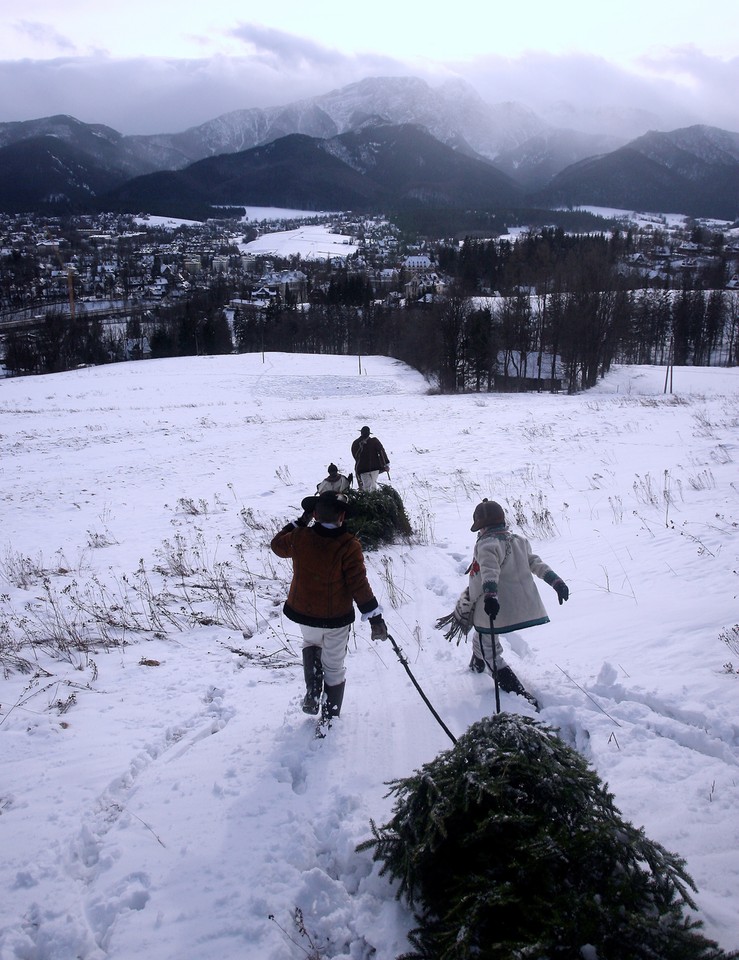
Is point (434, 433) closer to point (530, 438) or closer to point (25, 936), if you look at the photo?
point (530, 438)

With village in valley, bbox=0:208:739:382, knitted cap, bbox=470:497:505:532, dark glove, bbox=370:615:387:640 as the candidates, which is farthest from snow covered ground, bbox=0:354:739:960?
village in valley, bbox=0:208:739:382

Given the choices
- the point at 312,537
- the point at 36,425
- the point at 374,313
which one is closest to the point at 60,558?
the point at 312,537

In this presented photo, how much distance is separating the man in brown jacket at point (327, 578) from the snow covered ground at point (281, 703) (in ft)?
2.74

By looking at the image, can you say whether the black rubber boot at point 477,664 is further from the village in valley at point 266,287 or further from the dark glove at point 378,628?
the village in valley at point 266,287

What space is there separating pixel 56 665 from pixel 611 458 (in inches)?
467

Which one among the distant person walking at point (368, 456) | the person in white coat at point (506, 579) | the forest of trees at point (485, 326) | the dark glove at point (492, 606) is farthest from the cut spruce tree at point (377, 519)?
the forest of trees at point (485, 326)

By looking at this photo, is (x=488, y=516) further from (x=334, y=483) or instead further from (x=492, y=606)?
(x=334, y=483)

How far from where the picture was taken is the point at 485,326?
43.0 meters

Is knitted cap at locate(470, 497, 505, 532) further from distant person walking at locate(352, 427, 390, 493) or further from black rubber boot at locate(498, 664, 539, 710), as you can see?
distant person walking at locate(352, 427, 390, 493)

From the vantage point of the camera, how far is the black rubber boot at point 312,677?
4.25 m

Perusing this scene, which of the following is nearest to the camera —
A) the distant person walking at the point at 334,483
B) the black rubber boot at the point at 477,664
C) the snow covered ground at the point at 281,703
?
the snow covered ground at the point at 281,703

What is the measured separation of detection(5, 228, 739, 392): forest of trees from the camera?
43656 mm

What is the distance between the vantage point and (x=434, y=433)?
18.3 m

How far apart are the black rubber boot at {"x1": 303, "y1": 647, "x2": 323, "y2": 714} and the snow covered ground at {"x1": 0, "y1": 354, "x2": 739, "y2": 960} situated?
17 cm
